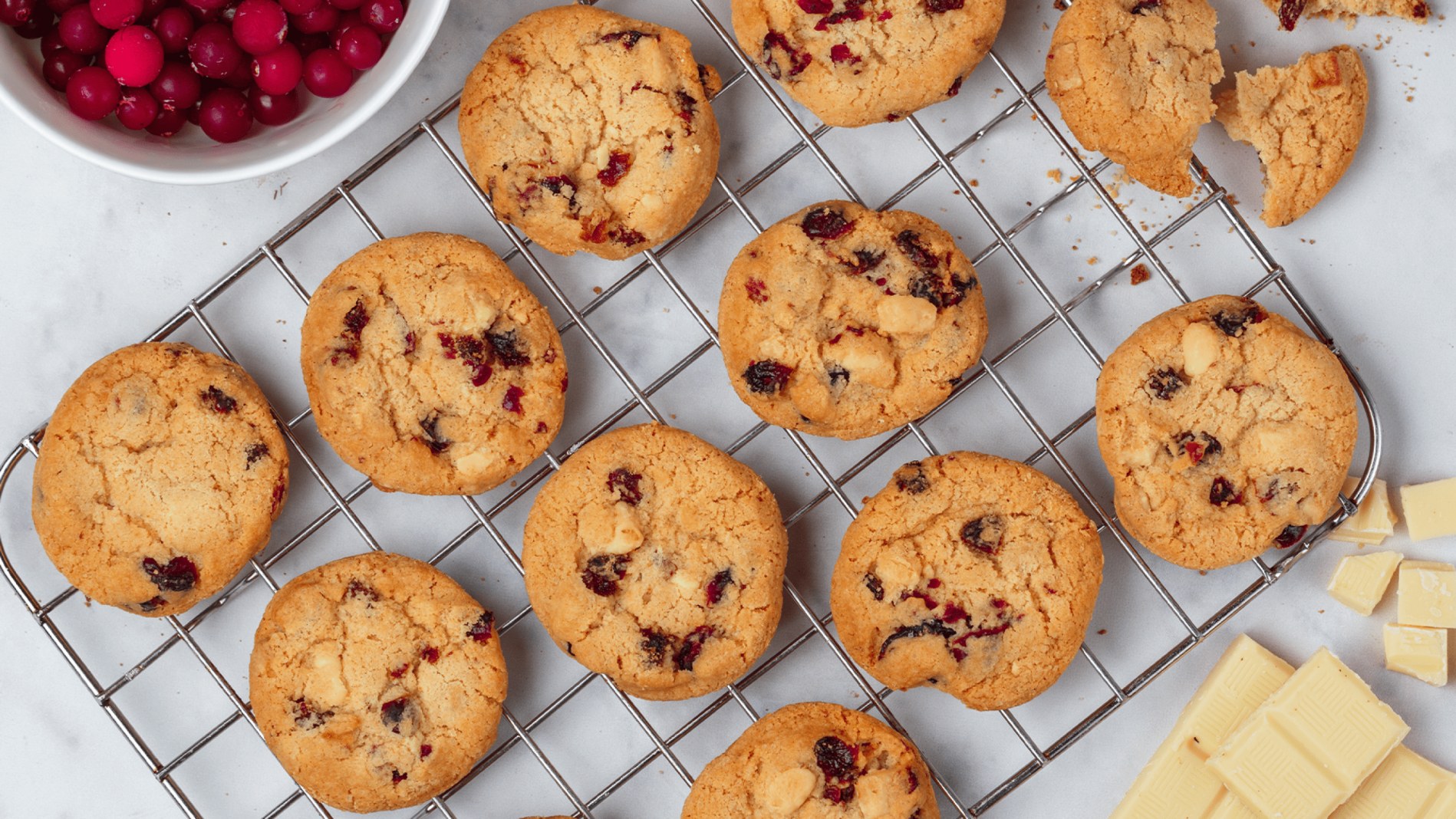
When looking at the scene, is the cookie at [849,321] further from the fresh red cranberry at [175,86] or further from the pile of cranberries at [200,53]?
the fresh red cranberry at [175,86]

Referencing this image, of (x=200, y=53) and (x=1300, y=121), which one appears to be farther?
(x=1300, y=121)

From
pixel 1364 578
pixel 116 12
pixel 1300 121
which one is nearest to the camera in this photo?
pixel 116 12

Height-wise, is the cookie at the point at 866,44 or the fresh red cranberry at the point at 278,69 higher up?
the fresh red cranberry at the point at 278,69

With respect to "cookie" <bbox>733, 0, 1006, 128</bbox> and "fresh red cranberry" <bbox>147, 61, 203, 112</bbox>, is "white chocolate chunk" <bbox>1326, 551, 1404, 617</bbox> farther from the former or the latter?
"fresh red cranberry" <bbox>147, 61, 203, 112</bbox>

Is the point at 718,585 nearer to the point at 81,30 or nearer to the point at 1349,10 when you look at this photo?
the point at 81,30

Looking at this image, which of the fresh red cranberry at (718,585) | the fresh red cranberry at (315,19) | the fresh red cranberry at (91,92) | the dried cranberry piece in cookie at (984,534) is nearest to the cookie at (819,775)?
the fresh red cranberry at (718,585)

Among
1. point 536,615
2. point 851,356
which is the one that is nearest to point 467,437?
point 536,615

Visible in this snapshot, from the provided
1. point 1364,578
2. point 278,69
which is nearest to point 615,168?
point 278,69
